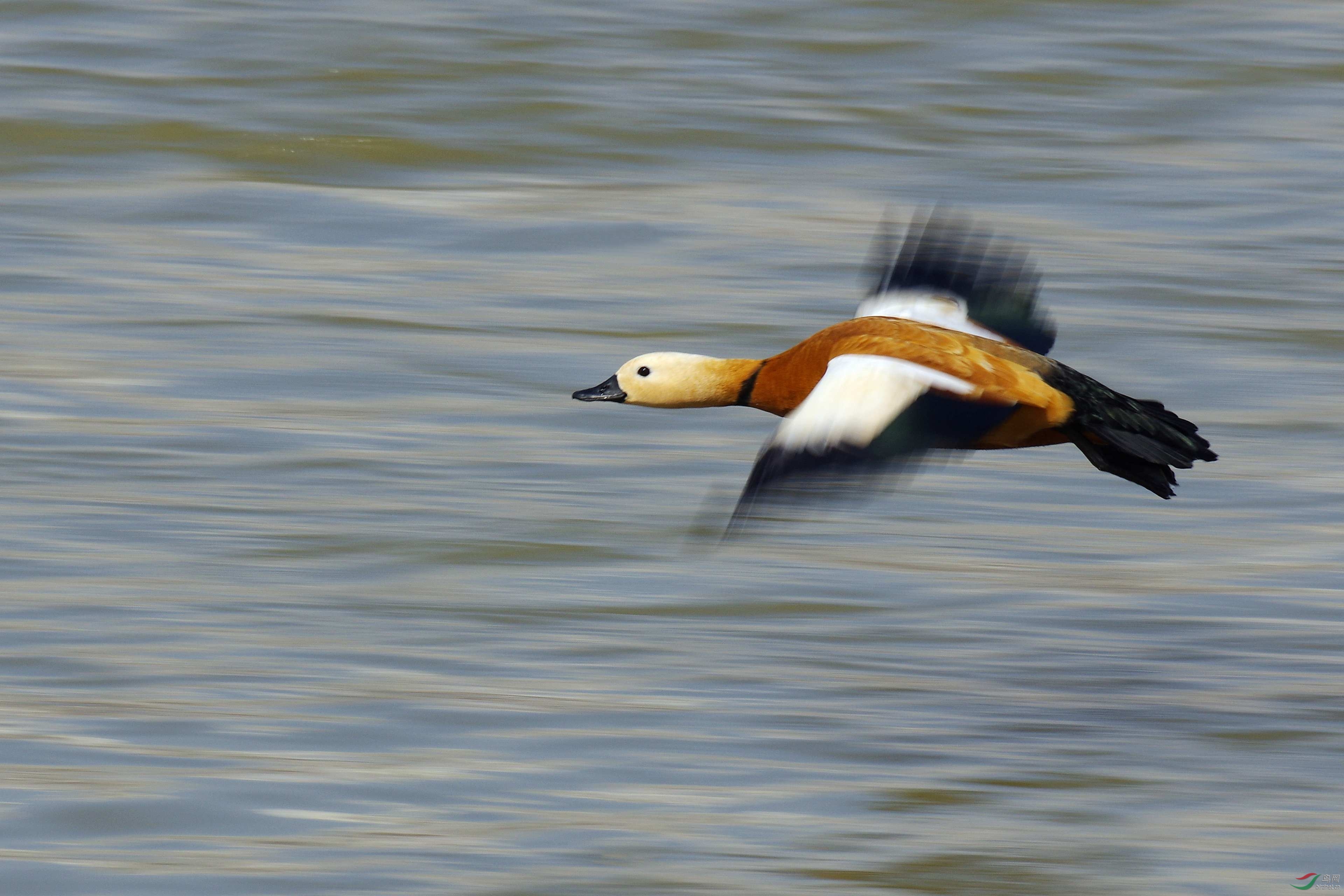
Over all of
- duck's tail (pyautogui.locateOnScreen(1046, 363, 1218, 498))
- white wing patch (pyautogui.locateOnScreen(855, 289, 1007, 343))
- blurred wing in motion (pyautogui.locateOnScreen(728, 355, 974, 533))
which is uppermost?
blurred wing in motion (pyautogui.locateOnScreen(728, 355, 974, 533))

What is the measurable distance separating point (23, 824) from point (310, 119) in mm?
9815

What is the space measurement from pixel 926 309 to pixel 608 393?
1.14 m

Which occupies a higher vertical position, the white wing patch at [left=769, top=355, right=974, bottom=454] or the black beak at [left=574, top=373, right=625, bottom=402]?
the white wing patch at [left=769, top=355, right=974, bottom=454]

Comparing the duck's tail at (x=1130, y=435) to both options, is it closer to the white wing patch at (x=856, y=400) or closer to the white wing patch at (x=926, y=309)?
the white wing patch at (x=856, y=400)

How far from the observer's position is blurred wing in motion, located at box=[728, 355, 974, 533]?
5.97 meters

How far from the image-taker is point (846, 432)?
618cm

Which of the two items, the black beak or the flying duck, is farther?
the black beak

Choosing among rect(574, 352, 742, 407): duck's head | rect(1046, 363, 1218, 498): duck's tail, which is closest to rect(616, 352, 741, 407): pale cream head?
rect(574, 352, 742, 407): duck's head

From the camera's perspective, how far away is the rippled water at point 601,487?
600 centimetres

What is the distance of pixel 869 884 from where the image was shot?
5.70 m

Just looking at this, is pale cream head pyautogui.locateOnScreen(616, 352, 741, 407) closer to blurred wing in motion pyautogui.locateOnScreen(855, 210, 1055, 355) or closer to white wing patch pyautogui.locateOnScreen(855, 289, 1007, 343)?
white wing patch pyautogui.locateOnScreen(855, 289, 1007, 343)
